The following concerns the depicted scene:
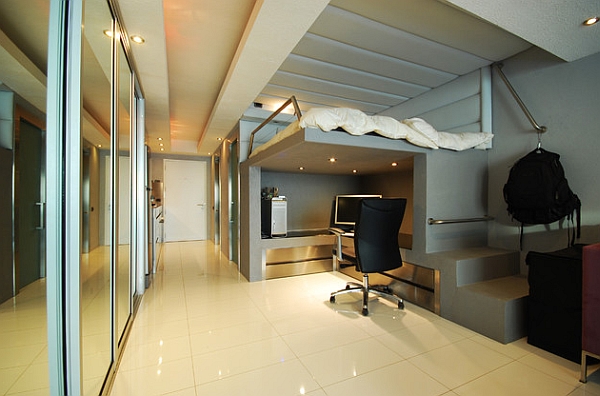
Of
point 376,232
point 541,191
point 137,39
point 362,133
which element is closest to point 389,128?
point 362,133

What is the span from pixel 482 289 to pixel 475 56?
2547 millimetres

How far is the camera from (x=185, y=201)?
7230mm

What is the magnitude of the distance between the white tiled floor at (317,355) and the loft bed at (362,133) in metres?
1.73

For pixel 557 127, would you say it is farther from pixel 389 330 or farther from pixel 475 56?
pixel 389 330

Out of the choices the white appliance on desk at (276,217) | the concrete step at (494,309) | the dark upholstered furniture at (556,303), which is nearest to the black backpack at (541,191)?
the dark upholstered furniture at (556,303)

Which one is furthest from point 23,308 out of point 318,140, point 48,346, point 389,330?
point 389,330

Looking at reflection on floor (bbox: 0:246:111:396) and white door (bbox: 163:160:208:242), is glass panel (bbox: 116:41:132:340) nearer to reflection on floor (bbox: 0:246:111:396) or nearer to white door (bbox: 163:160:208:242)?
reflection on floor (bbox: 0:246:111:396)

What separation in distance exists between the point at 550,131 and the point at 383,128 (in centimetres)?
174

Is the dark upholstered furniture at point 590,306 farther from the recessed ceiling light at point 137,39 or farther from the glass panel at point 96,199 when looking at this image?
the recessed ceiling light at point 137,39

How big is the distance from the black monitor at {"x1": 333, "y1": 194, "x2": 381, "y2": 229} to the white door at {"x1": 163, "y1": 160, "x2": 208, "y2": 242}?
187 inches

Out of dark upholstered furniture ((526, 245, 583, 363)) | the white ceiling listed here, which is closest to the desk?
the white ceiling

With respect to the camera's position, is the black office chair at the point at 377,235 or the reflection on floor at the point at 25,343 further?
the black office chair at the point at 377,235

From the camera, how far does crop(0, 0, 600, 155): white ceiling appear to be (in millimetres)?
1591

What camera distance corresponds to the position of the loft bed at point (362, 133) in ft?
7.46
